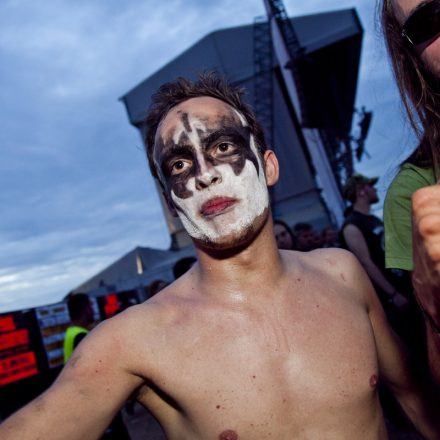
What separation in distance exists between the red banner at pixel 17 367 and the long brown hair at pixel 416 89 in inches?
325

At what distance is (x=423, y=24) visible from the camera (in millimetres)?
1366

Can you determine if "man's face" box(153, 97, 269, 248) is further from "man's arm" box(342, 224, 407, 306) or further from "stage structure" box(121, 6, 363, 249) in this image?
"stage structure" box(121, 6, 363, 249)

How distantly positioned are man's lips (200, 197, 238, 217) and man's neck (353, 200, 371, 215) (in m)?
2.60

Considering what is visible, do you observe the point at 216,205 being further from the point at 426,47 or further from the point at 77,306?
the point at 77,306

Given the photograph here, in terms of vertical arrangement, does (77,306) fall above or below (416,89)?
below

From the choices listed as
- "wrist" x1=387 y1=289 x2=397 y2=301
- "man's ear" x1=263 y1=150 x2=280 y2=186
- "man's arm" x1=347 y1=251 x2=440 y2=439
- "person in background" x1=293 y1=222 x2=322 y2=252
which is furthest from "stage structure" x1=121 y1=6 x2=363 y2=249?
"man's arm" x1=347 y1=251 x2=440 y2=439

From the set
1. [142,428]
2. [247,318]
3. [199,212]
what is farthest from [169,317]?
[142,428]

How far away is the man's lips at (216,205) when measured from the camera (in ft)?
5.75

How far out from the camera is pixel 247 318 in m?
1.72

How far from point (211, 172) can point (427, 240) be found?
1.10 metres

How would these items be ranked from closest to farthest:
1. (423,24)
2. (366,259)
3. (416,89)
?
1. (423,24)
2. (416,89)
3. (366,259)

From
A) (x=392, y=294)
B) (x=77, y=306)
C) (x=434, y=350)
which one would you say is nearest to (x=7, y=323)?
(x=77, y=306)

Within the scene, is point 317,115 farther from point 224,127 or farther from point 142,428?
point 224,127

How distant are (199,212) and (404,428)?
330 cm
